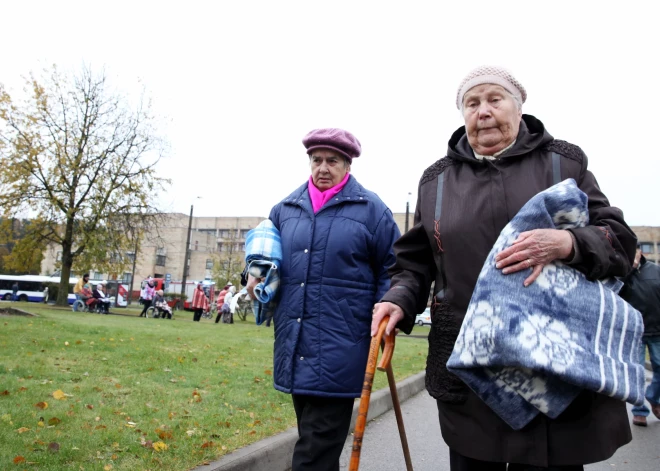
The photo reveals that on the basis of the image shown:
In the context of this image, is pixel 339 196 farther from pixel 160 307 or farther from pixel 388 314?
pixel 160 307

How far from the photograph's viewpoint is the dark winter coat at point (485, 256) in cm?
187

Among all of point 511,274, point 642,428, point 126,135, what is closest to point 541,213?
point 511,274

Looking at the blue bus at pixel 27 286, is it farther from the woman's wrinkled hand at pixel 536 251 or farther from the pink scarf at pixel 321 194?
the woman's wrinkled hand at pixel 536 251

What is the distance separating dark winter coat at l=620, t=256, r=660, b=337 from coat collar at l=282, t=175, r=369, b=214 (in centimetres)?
479

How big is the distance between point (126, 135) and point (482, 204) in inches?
1156

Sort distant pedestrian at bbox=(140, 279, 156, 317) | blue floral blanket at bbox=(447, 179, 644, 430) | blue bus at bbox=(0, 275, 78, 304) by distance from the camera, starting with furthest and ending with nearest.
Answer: blue bus at bbox=(0, 275, 78, 304) → distant pedestrian at bbox=(140, 279, 156, 317) → blue floral blanket at bbox=(447, 179, 644, 430)

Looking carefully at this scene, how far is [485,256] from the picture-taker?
2.10 m

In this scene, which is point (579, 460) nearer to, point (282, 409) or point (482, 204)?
point (482, 204)

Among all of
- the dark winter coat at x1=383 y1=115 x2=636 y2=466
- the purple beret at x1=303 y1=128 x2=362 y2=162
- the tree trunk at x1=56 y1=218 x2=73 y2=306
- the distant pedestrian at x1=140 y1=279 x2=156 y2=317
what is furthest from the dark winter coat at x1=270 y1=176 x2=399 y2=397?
the tree trunk at x1=56 y1=218 x2=73 y2=306

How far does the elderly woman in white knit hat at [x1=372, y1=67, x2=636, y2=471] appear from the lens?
1.86 m

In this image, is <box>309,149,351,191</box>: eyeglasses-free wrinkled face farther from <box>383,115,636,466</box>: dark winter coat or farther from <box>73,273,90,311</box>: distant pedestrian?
<box>73,273,90,311</box>: distant pedestrian

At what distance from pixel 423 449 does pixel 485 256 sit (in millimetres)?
3822

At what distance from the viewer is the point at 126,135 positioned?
Answer: 95.1 feet

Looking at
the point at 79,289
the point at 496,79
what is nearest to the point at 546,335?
the point at 496,79
